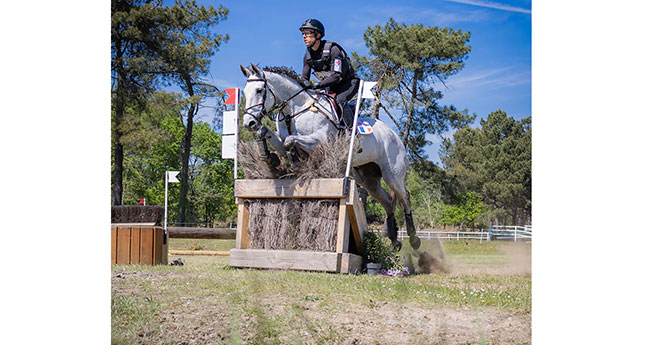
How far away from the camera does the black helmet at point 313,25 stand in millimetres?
2873

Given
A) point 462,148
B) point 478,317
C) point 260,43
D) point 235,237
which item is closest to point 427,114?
point 462,148

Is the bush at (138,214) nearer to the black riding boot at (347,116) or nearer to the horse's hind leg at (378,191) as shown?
the black riding boot at (347,116)

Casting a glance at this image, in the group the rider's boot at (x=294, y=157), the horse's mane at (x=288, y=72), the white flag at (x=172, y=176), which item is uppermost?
the horse's mane at (x=288, y=72)

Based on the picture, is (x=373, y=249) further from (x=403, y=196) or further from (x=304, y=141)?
(x=304, y=141)

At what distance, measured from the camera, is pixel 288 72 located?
3.56 metres

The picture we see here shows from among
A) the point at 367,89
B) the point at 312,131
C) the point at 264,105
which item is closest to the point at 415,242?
the point at 312,131

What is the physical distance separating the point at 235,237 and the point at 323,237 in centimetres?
59

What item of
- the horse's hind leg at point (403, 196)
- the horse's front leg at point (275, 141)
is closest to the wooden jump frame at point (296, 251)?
the horse's front leg at point (275, 141)

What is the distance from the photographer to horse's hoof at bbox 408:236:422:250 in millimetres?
4059

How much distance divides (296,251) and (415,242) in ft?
3.92

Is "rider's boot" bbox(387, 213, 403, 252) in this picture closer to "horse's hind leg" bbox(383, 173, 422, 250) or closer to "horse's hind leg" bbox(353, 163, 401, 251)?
"horse's hind leg" bbox(353, 163, 401, 251)

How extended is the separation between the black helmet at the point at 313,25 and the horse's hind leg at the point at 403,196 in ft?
5.73

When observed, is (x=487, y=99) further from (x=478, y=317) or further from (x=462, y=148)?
(x=478, y=317)

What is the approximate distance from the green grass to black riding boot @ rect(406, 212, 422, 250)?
3.94 ft
